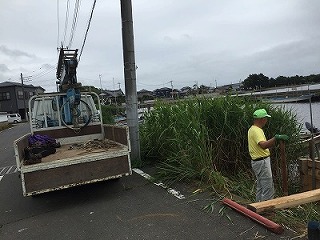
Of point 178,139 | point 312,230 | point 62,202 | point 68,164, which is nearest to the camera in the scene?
point 312,230

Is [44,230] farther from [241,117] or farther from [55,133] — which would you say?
[241,117]

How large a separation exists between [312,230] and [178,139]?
3.61 m

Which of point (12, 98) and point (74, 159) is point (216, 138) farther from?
point (12, 98)

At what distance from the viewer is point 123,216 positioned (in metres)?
4.70

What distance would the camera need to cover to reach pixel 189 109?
22.2 feet

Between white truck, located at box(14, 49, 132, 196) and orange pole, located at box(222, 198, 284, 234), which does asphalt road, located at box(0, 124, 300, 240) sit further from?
white truck, located at box(14, 49, 132, 196)

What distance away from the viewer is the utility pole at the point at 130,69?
25.6ft

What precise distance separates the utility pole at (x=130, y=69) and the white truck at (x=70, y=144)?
2.57 feet

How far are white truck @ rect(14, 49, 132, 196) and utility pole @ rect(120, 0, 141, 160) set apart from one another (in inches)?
30.8

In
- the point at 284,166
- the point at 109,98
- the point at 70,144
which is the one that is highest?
the point at 109,98

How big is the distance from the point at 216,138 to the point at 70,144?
3388 mm

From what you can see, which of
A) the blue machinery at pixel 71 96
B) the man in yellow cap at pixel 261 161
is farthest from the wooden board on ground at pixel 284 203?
the blue machinery at pixel 71 96

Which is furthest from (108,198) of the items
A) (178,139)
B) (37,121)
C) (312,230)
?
(312,230)

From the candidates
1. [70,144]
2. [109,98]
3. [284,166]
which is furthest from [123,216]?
[109,98]
